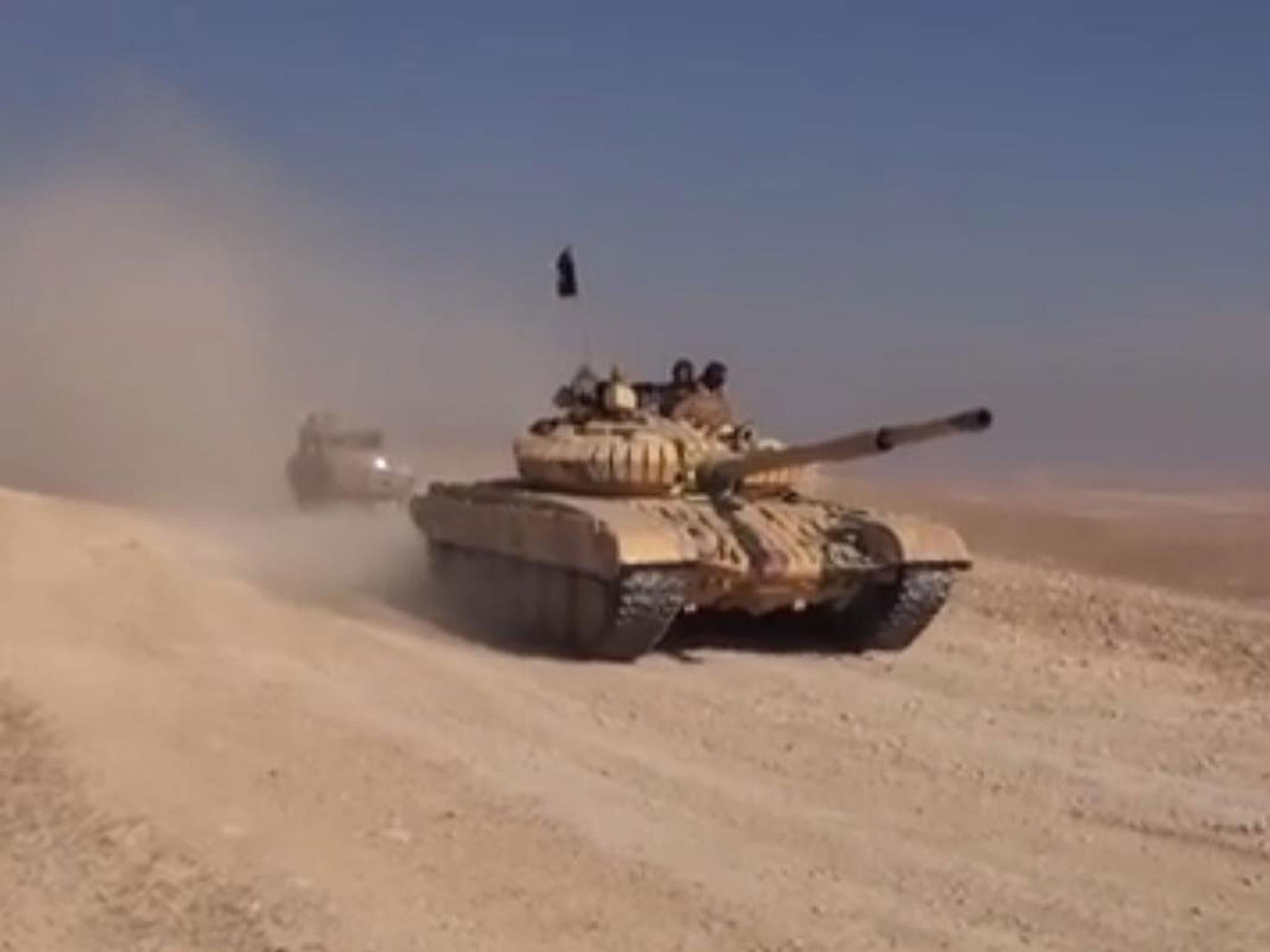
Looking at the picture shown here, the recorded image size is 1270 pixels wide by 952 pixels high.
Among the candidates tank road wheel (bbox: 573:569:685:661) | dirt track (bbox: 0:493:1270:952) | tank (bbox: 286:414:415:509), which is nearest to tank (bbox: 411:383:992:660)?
tank road wheel (bbox: 573:569:685:661)

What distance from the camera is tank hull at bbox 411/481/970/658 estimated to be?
50.5 feet

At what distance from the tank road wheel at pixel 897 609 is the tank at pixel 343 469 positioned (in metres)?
12.8

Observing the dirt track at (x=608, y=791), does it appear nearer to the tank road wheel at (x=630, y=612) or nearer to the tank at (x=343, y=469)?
the tank road wheel at (x=630, y=612)

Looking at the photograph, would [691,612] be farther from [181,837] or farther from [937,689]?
[181,837]

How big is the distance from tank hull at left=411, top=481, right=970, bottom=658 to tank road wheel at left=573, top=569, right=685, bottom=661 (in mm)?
12

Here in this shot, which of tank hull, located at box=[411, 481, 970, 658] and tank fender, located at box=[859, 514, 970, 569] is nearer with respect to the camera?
tank hull, located at box=[411, 481, 970, 658]

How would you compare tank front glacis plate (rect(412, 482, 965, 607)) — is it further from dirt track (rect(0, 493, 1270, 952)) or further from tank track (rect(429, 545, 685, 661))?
dirt track (rect(0, 493, 1270, 952))

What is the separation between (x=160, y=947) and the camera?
7.93 m

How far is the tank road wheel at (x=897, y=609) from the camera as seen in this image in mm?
16391

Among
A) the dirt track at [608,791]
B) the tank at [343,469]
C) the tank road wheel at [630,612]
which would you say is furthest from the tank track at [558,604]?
the tank at [343,469]

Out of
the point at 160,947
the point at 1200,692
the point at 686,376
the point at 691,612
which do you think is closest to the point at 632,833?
the point at 160,947

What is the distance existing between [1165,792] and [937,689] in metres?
3.64

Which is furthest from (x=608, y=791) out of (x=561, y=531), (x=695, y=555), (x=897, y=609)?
(x=897, y=609)

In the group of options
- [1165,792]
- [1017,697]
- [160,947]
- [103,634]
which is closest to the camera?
[160,947]
